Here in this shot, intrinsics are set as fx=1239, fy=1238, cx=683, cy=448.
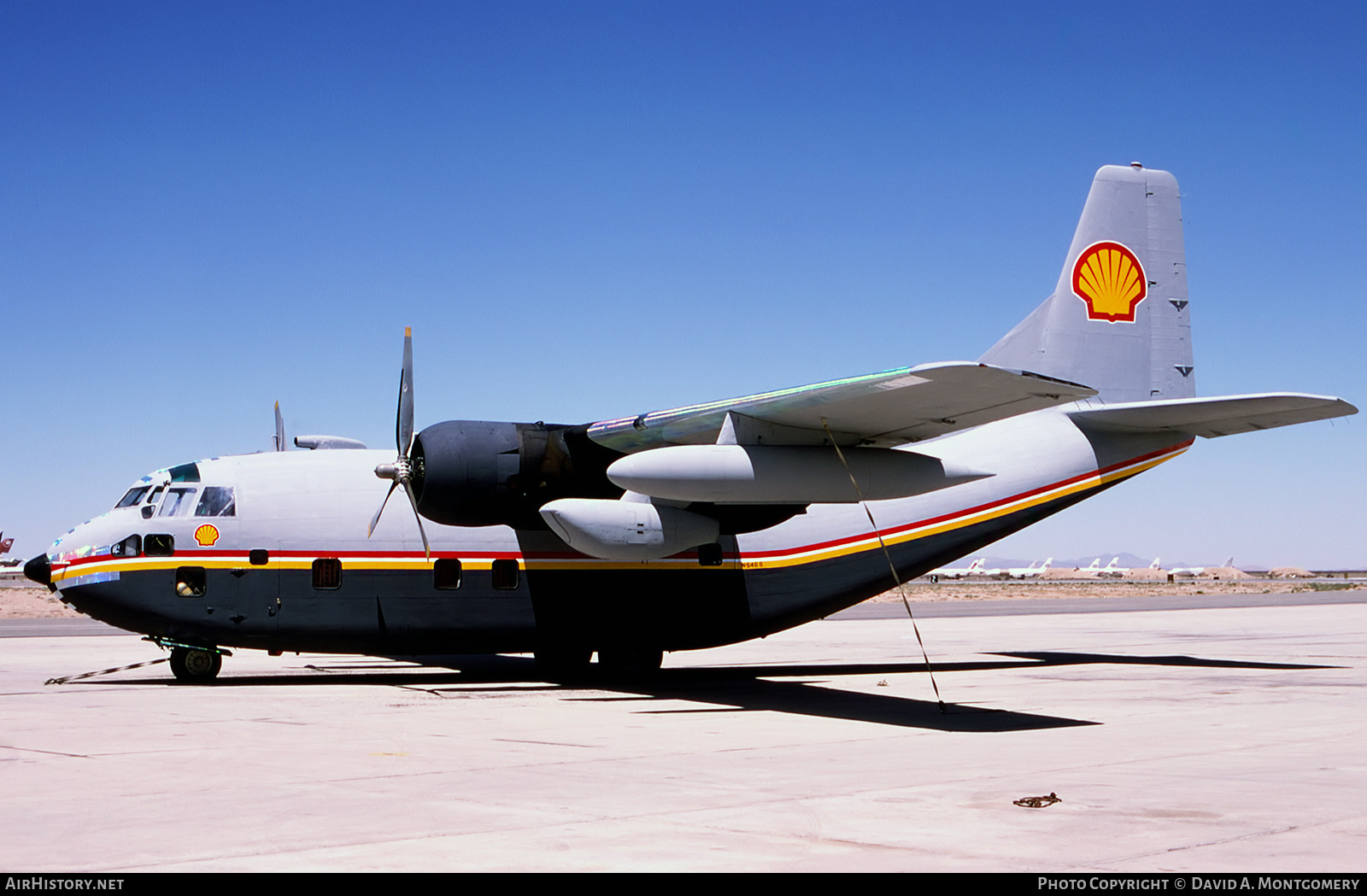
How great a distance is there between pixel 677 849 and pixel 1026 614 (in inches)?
1816

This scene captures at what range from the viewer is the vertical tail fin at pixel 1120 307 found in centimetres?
2300

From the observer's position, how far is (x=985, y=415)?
55.0ft

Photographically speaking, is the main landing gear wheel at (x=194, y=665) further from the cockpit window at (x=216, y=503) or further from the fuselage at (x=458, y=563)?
the cockpit window at (x=216, y=503)

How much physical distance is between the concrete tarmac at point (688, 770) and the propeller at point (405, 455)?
2.76m

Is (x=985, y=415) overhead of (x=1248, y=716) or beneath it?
overhead

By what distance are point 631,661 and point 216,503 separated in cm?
732

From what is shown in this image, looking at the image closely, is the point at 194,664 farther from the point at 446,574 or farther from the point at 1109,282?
the point at 1109,282

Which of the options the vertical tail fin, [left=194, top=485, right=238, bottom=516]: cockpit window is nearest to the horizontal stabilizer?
the vertical tail fin

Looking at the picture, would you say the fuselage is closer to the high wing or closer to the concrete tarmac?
the concrete tarmac

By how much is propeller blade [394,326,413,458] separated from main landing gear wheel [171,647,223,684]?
15.9 feet

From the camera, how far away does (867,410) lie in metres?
16.5
